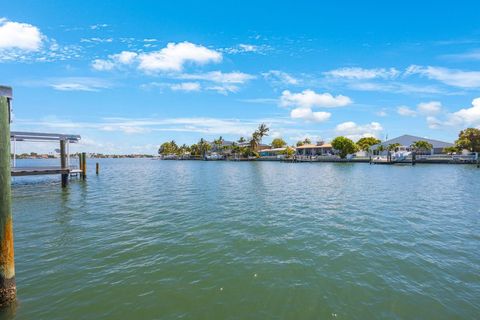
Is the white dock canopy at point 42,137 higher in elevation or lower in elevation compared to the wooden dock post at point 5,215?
higher

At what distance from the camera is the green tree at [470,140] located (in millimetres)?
85562

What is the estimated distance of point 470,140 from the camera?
8694cm

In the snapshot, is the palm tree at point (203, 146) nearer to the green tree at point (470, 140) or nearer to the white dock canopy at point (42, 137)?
the green tree at point (470, 140)

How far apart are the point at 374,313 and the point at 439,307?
181cm

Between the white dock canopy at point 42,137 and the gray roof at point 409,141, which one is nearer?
the white dock canopy at point 42,137

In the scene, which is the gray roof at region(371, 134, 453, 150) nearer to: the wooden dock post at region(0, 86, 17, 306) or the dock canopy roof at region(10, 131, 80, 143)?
the dock canopy roof at region(10, 131, 80, 143)

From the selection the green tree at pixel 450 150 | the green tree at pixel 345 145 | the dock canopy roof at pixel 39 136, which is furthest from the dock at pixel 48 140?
the green tree at pixel 450 150

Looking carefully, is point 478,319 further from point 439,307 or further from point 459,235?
point 459,235

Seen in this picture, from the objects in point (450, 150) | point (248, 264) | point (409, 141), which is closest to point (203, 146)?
point (409, 141)

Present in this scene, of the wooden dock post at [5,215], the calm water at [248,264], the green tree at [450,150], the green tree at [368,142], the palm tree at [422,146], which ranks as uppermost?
the green tree at [368,142]

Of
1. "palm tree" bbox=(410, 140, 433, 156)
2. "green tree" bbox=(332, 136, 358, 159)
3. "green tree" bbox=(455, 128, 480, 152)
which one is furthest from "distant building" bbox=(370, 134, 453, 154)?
"green tree" bbox=(332, 136, 358, 159)

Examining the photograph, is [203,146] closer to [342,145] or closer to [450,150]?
[342,145]

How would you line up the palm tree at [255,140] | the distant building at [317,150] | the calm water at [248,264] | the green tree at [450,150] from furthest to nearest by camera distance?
the palm tree at [255,140] → the distant building at [317,150] → the green tree at [450,150] → the calm water at [248,264]

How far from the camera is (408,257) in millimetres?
10164
